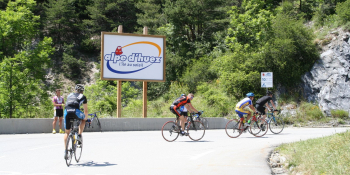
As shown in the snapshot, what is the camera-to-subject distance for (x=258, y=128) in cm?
1540

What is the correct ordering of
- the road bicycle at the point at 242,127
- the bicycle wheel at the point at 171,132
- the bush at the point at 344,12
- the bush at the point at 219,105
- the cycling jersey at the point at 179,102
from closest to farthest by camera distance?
the cycling jersey at the point at 179,102 < the bicycle wheel at the point at 171,132 < the road bicycle at the point at 242,127 < the bush at the point at 219,105 < the bush at the point at 344,12

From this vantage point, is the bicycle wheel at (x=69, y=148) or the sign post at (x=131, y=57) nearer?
the bicycle wheel at (x=69, y=148)

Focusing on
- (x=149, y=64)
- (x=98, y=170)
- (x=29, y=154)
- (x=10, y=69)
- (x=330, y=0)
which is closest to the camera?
(x=98, y=170)

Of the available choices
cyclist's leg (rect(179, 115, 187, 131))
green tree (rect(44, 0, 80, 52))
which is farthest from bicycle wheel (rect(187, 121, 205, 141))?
green tree (rect(44, 0, 80, 52))

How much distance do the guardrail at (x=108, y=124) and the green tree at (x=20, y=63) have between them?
998cm

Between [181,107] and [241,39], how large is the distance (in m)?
23.3

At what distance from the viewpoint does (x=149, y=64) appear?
2233 cm

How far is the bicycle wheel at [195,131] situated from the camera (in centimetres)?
1378

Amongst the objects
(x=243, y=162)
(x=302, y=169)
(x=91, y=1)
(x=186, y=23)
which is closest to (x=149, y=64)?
(x=243, y=162)

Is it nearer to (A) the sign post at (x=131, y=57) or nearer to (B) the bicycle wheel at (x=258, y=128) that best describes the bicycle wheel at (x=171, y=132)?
(B) the bicycle wheel at (x=258, y=128)

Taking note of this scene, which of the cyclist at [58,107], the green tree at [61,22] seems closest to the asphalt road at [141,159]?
the cyclist at [58,107]

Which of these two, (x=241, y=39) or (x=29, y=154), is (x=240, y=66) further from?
(x=29, y=154)

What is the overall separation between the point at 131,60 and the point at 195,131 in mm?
9438

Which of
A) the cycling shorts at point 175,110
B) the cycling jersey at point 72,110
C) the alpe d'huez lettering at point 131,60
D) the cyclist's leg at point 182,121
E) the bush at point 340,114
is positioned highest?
the alpe d'huez lettering at point 131,60
